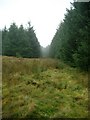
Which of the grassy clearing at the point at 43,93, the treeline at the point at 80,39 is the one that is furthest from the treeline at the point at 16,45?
the grassy clearing at the point at 43,93

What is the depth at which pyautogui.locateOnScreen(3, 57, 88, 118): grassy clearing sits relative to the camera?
1145cm

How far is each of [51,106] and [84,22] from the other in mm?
9413

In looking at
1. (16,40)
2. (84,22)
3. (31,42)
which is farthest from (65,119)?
(31,42)

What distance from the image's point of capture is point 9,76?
17.7 metres

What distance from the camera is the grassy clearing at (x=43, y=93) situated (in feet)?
37.6

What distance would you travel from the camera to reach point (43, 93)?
13742 mm

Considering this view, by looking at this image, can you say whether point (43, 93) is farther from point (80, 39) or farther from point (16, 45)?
point (16, 45)

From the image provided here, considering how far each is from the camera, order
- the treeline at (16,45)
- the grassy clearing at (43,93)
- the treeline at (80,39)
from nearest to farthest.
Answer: the grassy clearing at (43,93), the treeline at (80,39), the treeline at (16,45)

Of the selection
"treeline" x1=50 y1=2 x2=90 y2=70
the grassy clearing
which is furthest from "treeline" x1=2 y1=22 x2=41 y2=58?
the grassy clearing

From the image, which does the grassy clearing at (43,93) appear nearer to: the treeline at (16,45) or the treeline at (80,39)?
the treeline at (80,39)

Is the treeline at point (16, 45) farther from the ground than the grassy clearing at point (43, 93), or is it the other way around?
the treeline at point (16, 45)

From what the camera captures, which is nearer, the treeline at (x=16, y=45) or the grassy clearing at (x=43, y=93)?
the grassy clearing at (x=43, y=93)

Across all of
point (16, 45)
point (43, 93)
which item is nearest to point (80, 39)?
point (43, 93)

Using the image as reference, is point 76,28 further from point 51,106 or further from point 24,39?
point 24,39
